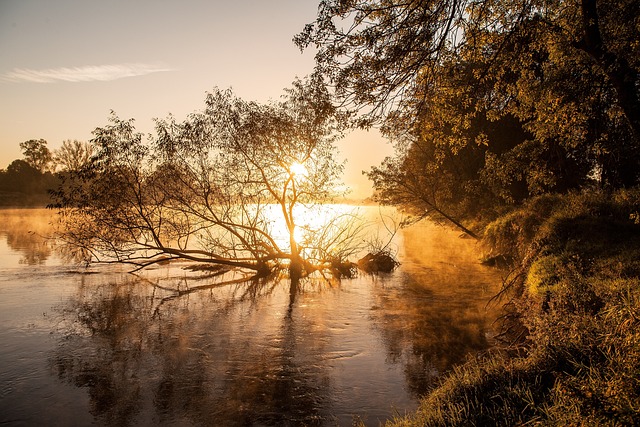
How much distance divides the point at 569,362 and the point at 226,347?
9333mm

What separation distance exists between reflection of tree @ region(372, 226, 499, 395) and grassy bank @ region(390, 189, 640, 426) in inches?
60.1

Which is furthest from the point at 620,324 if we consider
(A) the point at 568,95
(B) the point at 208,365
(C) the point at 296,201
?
(C) the point at 296,201

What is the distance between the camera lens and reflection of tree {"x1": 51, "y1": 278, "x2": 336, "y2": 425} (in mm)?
8734

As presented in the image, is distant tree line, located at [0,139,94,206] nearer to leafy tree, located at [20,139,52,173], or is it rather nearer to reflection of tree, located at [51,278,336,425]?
leafy tree, located at [20,139,52,173]

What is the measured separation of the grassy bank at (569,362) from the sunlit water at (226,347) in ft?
6.25

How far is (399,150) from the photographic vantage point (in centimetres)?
4309

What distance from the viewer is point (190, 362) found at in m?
11.3

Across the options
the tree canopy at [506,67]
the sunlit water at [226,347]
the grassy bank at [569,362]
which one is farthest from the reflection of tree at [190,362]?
the tree canopy at [506,67]

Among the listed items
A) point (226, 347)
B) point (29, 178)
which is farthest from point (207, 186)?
point (29, 178)

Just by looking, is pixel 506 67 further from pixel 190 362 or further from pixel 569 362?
pixel 190 362

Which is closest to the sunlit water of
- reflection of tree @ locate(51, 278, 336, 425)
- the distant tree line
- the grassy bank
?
reflection of tree @ locate(51, 278, 336, 425)

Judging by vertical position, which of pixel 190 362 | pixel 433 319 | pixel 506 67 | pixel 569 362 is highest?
pixel 506 67

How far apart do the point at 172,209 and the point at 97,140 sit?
5239 mm

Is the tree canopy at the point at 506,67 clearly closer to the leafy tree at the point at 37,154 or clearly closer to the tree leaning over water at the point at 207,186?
the tree leaning over water at the point at 207,186
